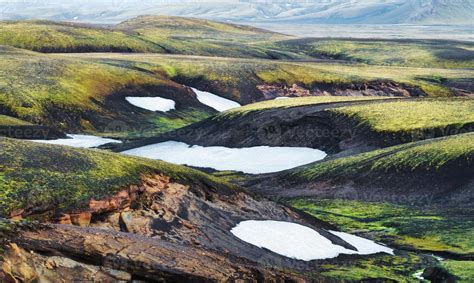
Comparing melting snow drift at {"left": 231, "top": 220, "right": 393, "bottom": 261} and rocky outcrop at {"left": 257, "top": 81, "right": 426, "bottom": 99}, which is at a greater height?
melting snow drift at {"left": 231, "top": 220, "right": 393, "bottom": 261}

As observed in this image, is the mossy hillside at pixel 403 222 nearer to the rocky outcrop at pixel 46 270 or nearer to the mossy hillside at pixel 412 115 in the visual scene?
the mossy hillside at pixel 412 115

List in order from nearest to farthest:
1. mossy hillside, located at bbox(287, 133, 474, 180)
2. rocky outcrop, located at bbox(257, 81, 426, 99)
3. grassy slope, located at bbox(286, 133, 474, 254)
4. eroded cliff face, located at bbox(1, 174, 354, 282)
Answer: eroded cliff face, located at bbox(1, 174, 354, 282) < grassy slope, located at bbox(286, 133, 474, 254) < mossy hillside, located at bbox(287, 133, 474, 180) < rocky outcrop, located at bbox(257, 81, 426, 99)

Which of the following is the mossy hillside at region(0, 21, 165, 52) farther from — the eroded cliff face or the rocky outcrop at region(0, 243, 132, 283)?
the rocky outcrop at region(0, 243, 132, 283)

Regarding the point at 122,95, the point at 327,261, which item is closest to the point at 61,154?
the point at 327,261

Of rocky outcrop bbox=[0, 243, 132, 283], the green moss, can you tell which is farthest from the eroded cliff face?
→ the green moss

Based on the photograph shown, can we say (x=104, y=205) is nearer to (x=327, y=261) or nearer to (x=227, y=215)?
(x=227, y=215)

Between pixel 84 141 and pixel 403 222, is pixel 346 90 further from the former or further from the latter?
pixel 403 222

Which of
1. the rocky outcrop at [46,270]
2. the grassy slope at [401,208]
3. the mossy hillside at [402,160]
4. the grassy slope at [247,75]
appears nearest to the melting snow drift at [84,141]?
the mossy hillside at [402,160]
